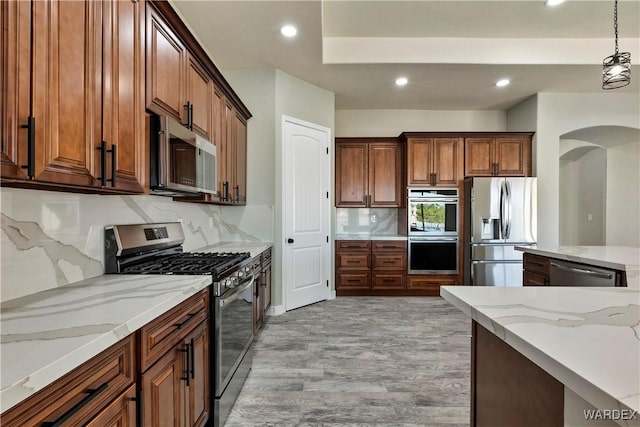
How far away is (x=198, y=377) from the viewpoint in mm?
1597

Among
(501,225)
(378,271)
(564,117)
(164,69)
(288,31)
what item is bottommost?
(378,271)

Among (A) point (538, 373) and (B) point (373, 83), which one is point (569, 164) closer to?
(B) point (373, 83)

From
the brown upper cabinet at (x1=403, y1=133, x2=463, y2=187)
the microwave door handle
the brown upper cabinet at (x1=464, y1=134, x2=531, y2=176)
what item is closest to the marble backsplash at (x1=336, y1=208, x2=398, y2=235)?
the brown upper cabinet at (x1=403, y1=133, x2=463, y2=187)

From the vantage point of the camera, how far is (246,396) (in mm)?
2152

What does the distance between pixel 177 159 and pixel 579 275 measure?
9.49ft

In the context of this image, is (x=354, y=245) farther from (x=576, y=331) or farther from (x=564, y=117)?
(x=576, y=331)

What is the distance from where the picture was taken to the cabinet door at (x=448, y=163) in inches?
191

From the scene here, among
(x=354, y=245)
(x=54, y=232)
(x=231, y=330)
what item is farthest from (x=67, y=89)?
(x=354, y=245)

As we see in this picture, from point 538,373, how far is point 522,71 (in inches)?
166

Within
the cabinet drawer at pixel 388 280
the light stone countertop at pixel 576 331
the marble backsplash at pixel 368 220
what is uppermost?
the marble backsplash at pixel 368 220

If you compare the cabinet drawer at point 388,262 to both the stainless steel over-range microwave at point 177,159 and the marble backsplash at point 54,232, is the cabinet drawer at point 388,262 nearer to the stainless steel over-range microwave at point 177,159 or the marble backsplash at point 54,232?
the stainless steel over-range microwave at point 177,159

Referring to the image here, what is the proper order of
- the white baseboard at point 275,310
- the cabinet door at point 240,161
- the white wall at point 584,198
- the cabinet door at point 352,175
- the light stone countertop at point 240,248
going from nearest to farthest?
1. the light stone countertop at point 240,248
2. the cabinet door at point 240,161
3. the white baseboard at point 275,310
4. the cabinet door at point 352,175
5. the white wall at point 584,198

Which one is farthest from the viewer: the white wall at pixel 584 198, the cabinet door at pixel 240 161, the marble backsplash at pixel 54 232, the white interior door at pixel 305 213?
the white wall at pixel 584 198

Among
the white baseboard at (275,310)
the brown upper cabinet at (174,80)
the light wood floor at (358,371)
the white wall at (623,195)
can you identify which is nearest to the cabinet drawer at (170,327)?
the light wood floor at (358,371)
